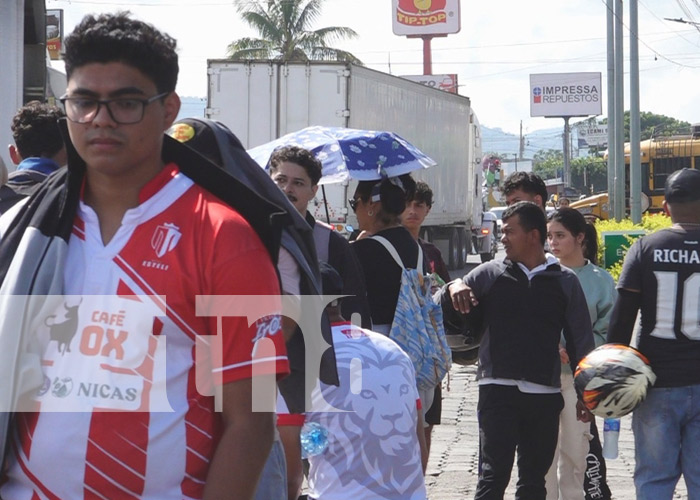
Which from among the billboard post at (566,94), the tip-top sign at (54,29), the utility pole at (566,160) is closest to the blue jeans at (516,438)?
the tip-top sign at (54,29)

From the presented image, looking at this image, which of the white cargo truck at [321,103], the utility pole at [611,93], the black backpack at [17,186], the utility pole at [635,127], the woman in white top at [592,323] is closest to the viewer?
the black backpack at [17,186]

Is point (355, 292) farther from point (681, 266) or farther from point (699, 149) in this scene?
point (699, 149)

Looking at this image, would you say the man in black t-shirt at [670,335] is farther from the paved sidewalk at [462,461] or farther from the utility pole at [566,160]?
the utility pole at [566,160]

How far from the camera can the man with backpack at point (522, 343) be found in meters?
6.10

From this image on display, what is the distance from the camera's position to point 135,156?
2648mm

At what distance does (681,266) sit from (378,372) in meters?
2.18

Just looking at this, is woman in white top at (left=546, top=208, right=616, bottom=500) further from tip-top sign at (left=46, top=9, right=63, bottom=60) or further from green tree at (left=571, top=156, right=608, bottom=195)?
green tree at (left=571, top=156, right=608, bottom=195)

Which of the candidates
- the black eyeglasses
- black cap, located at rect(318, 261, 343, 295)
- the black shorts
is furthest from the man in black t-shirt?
the black eyeglasses

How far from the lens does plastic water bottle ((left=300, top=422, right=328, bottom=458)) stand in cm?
396

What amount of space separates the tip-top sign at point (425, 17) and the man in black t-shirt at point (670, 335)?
64.0 meters

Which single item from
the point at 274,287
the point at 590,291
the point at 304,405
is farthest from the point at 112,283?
the point at 590,291

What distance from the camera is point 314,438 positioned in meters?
3.95

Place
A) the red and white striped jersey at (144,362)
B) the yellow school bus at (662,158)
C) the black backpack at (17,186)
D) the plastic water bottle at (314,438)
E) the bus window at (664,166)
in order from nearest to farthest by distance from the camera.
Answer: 1. the red and white striped jersey at (144,362)
2. the plastic water bottle at (314,438)
3. the black backpack at (17,186)
4. the yellow school bus at (662,158)
5. the bus window at (664,166)

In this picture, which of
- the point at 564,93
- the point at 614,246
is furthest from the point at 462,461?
the point at 564,93
